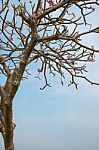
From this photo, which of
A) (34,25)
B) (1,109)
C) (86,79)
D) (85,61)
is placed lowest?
(1,109)

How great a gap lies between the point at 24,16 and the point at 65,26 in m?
1.01

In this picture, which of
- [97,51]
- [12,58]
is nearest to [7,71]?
[12,58]

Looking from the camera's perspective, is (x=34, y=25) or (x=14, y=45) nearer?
(x=34, y=25)

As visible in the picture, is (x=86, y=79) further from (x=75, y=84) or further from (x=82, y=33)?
(x=82, y=33)

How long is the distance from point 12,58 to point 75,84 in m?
1.44

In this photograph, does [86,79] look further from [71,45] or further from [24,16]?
[24,16]

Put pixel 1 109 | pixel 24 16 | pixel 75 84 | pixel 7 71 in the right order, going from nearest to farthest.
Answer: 1. pixel 24 16
2. pixel 1 109
3. pixel 7 71
4. pixel 75 84

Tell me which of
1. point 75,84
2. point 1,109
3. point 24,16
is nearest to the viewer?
point 24,16

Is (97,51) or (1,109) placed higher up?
(97,51)

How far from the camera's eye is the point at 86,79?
21.0 feet

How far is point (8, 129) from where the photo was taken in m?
5.71

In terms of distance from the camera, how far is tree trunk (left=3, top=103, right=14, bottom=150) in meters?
5.61

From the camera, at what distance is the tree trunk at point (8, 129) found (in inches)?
221

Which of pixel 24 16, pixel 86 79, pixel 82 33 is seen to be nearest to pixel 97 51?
pixel 82 33
